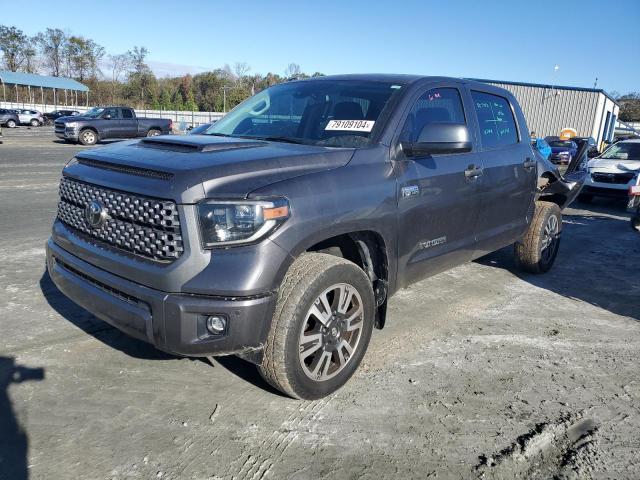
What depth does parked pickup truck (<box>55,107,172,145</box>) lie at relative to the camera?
74.7 ft

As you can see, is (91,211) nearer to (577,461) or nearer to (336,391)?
(336,391)

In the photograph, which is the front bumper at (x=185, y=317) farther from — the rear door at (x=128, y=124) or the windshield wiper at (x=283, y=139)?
the rear door at (x=128, y=124)

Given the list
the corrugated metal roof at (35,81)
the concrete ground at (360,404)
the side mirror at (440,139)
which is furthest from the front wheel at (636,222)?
the corrugated metal roof at (35,81)

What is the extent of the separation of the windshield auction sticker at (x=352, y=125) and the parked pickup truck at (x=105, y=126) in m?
22.1

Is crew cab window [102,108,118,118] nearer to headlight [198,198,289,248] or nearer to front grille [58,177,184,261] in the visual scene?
front grille [58,177,184,261]

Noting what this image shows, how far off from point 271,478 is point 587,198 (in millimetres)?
12938

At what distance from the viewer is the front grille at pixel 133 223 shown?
262 cm

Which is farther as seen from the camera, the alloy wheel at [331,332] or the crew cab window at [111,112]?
the crew cab window at [111,112]

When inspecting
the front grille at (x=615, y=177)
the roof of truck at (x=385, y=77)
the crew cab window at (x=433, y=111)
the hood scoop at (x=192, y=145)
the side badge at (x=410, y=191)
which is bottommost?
the front grille at (x=615, y=177)

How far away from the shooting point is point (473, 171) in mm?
4191

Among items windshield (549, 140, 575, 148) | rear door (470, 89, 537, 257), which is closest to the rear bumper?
rear door (470, 89, 537, 257)

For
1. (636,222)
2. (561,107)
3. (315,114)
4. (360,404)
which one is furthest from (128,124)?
(561,107)

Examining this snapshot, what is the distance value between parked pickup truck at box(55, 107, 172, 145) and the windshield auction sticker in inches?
869

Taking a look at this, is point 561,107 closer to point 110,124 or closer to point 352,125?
point 110,124
